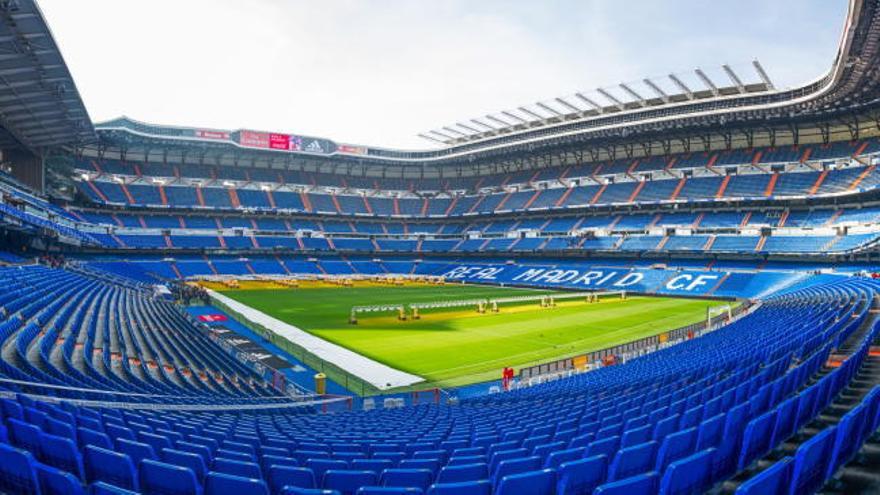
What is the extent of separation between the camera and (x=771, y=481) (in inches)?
124

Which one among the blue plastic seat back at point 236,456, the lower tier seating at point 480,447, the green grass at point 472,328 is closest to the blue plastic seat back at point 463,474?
the lower tier seating at point 480,447

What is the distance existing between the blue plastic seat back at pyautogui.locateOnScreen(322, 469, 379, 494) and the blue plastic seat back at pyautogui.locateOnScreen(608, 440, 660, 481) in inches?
86.4

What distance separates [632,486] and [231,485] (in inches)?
117

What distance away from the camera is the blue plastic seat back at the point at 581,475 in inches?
→ 167

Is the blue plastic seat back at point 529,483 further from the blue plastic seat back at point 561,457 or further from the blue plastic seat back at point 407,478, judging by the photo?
the blue plastic seat back at point 407,478

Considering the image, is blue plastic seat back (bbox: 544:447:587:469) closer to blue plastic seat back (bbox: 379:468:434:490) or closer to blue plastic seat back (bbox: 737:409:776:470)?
blue plastic seat back (bbox: 379:468:434:490)

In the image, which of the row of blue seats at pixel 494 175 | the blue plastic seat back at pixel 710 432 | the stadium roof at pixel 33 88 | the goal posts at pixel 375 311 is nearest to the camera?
the blue plastic seat back at pixel 710 432

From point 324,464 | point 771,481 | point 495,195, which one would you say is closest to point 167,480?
point 324,464

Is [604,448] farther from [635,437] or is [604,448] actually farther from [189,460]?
[189,460]

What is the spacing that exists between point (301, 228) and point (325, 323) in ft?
159

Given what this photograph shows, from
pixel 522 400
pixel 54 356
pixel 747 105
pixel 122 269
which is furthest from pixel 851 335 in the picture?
pixel 122 269

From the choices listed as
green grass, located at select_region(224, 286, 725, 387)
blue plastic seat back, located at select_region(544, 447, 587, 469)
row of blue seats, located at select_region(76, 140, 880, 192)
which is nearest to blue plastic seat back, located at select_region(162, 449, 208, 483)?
blue plastic seat back, located at select_region(544, 447, 587, 469)

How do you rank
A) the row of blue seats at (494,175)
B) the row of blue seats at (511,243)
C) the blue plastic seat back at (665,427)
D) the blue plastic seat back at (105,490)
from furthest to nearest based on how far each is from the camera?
the row of blue seats at (494,175) < the row of blue seats at (511,243) < the blue plastic seat back at (665,427) < the blue plastic seat back at (105,490)

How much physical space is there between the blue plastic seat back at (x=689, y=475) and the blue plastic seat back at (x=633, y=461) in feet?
1.59
